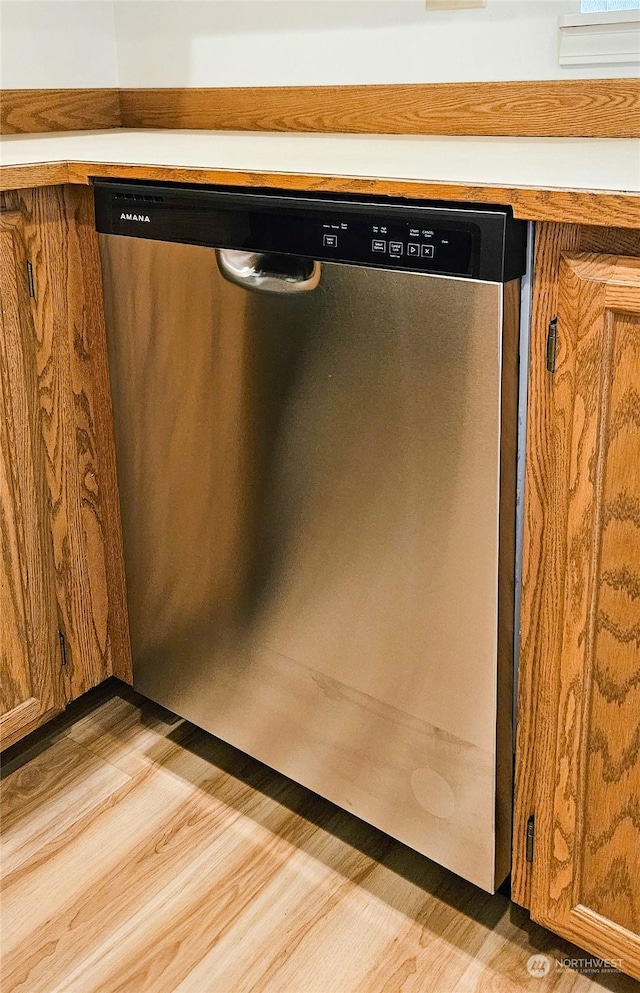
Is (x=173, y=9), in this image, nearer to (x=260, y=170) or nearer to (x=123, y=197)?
(x=123, y=197)

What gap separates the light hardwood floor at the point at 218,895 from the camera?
1125 mm

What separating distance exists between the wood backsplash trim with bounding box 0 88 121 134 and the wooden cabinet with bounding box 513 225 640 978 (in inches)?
49.4

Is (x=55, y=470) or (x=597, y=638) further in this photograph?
(x=55, y=470)

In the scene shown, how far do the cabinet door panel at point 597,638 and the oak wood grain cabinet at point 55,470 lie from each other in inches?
28.7

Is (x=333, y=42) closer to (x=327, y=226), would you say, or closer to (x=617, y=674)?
(x=327, y=226)

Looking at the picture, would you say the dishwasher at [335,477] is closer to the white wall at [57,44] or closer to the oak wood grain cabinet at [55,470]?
the oak wood grain cabinet at [55,470]

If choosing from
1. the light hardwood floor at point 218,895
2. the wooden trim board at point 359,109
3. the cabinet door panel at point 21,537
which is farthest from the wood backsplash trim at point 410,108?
the light hardwood floor at point 218,895

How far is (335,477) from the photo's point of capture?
3.57 feet

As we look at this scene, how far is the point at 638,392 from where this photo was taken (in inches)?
33.0

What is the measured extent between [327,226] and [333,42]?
0.73 meters

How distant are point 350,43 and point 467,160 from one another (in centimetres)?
59

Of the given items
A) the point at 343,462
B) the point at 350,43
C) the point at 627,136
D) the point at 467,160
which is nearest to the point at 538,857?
the point at 343,462

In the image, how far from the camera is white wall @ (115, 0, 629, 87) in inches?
52.9
